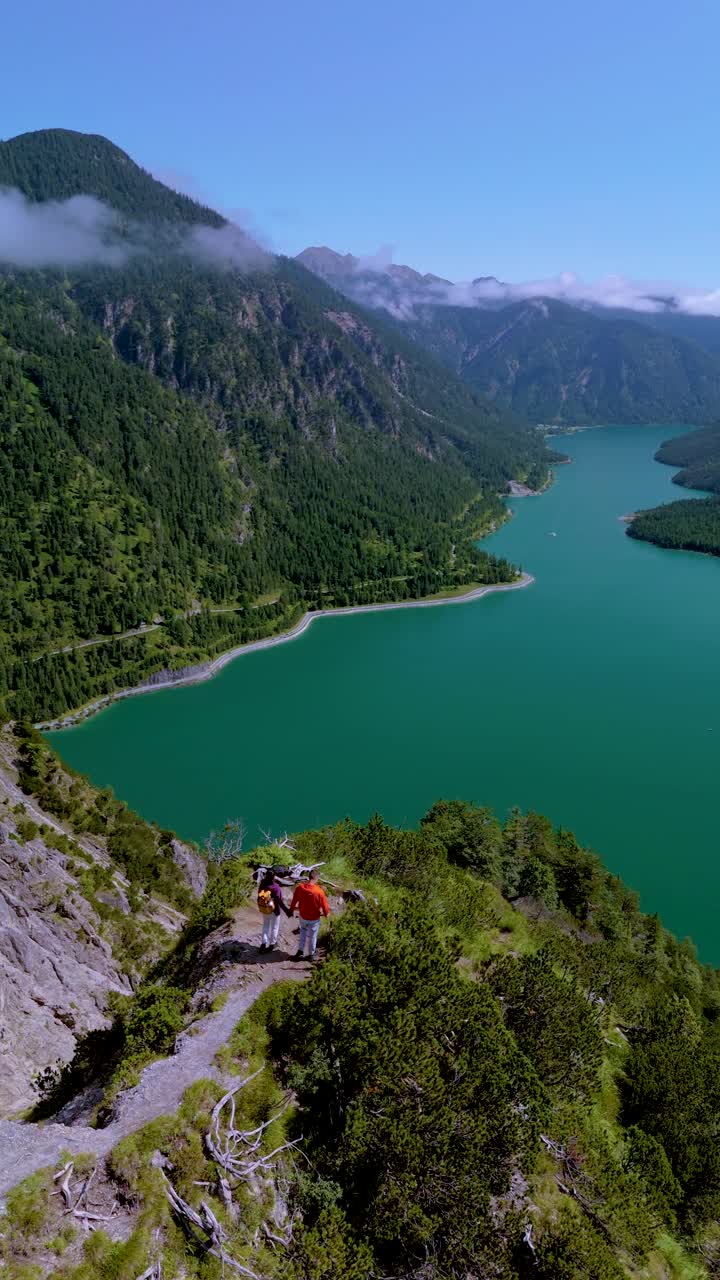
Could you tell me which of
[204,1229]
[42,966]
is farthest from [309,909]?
[42,966]

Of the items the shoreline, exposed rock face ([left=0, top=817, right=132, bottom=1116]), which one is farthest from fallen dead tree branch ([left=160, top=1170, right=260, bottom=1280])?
the shoreline

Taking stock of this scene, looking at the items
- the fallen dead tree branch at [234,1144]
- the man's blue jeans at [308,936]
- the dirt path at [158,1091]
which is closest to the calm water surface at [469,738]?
the man's blue jeans at [308,936]

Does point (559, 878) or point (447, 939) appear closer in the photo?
point (447, 939)

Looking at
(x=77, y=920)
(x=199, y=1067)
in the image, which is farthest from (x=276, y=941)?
(x=77, y=920)

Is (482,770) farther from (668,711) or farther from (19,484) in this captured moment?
(19,484)

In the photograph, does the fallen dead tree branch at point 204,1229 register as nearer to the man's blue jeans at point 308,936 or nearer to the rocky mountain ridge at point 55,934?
the man's blue jeans at point 308,936

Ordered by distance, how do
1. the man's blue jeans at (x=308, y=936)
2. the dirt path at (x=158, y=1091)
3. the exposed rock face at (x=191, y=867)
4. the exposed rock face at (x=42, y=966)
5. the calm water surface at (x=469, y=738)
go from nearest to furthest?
the dirt path at (x=158, y=1091) → the man's blue jeans at (x=308, y=936) → the exposed rock face at (x=42, y=966) → the exposed rock face at (x=191, y=867) → the calm water surface at (x=469, y=738)
